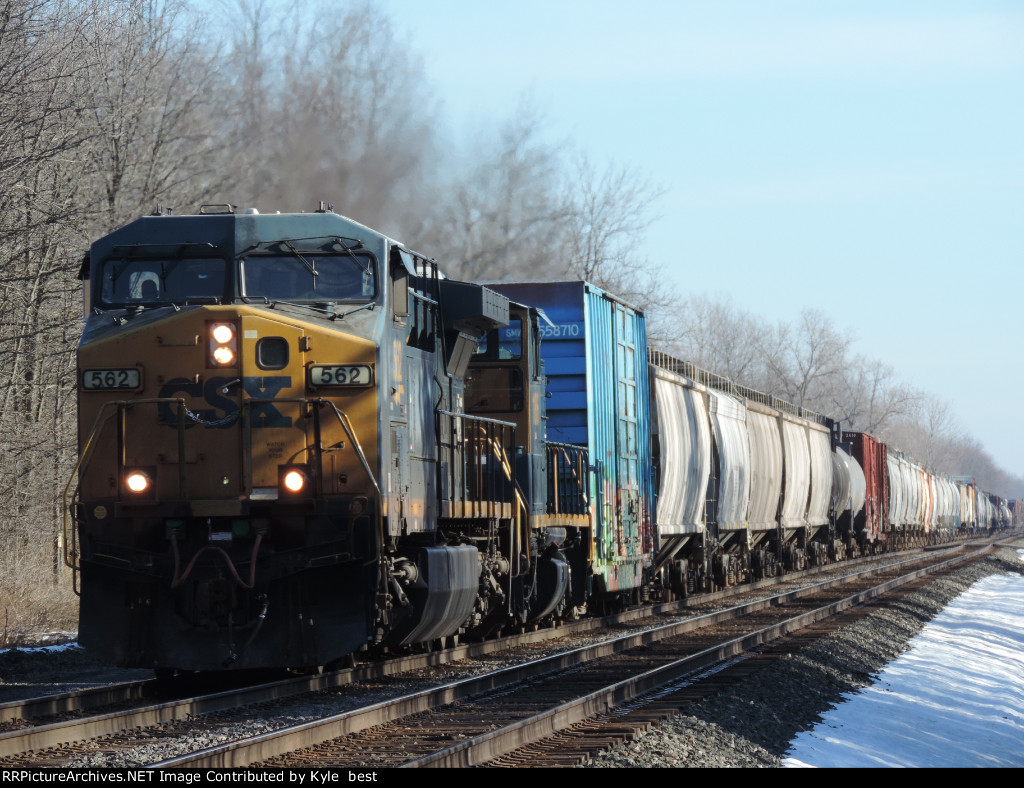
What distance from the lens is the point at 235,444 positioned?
31.9 ft

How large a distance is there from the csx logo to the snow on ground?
4.43 meters

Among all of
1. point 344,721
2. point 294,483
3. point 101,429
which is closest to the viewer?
point 344,721

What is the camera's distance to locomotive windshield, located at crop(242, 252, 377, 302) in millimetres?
10164

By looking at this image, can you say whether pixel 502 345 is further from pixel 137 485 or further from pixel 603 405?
pixel 137 485

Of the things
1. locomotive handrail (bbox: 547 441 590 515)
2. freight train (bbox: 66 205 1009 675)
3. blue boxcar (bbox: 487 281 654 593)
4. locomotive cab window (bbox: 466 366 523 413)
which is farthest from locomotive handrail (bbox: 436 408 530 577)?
blue boxcar (bbox: 487 281 654 593)

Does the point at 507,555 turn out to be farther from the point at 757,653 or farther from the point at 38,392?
the point at 38,392

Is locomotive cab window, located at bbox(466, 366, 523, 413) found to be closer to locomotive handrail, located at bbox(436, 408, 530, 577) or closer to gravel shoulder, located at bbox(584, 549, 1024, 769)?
locomotive handrail, located at bbox(436, 408, 530, 577)

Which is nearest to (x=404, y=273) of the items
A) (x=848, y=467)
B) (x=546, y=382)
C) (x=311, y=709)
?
(x=311, y=709)

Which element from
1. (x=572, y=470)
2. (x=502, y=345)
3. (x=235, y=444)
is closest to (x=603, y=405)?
(x=572, y=470)

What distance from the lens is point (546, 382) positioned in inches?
602

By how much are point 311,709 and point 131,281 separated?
361 cm

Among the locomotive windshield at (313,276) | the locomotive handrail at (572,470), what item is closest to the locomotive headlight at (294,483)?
the locomotive windshield at (313,276)

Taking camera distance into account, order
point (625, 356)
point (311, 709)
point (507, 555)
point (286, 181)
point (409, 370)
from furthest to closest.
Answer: point (286, 181), point (625, 356), point (507, 555), point (409, 370), point (311, 709)

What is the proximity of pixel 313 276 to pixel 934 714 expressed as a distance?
6252 mm
